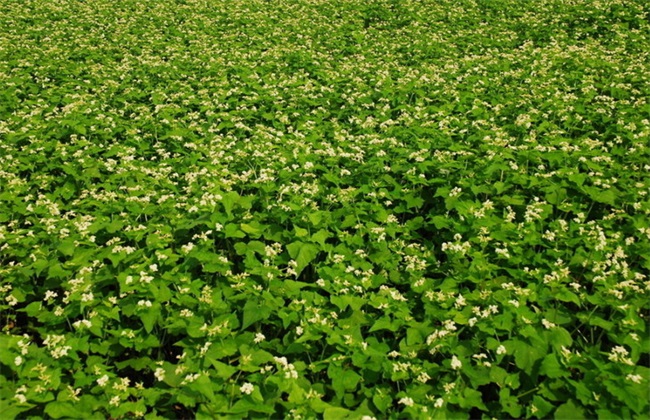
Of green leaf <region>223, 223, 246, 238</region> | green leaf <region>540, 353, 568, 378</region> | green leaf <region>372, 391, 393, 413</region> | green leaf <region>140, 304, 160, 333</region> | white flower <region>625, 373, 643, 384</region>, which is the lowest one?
green leaf <region>372, 391, 393, 413</region>

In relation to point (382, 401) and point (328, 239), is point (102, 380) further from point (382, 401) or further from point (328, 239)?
point (328, 239)

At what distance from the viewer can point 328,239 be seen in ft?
20.7

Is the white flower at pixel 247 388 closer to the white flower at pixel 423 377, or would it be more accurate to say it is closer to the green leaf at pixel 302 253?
the white flower at pixel 423 377

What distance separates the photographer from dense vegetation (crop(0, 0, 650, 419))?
4078 millimetres

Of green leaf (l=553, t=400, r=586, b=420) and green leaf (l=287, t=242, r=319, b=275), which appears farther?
green leaf (l=287, t=242, r=319, b=275)

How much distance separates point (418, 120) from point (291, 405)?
6.77 metres

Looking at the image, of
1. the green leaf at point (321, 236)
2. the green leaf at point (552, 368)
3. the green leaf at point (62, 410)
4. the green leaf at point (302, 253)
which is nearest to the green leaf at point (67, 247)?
the green leaf at point (62, 410)

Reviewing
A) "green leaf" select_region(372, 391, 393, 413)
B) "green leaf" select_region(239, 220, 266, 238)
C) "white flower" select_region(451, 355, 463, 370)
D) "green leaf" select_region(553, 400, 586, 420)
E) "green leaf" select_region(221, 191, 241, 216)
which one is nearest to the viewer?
"green leaf" select_region(553, 400, 586, 420)

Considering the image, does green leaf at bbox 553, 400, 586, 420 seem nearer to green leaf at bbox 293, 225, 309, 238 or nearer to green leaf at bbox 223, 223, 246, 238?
green leaf at bbox 293, 225, 309, 238

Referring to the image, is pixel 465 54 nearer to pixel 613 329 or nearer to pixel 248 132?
pixel 248 132

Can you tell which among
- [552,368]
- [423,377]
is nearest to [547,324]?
[552,368]

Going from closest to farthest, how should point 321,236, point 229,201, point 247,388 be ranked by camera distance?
1. point 247,388
2. point 321,236
3. point 229,201

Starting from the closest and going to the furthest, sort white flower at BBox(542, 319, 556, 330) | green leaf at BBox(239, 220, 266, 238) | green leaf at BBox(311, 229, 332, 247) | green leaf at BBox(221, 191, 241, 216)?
white flower at BBox(542, 319, 556, 330), green leaf at BBox(311, 229, 332, 247), green leaf at BBox(239, 220, 266, 238), green leaf at BBox(221, 191, 241, 216)

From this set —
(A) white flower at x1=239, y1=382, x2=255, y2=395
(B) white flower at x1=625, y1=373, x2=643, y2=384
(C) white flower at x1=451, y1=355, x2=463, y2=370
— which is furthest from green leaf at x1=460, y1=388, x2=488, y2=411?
(A) white flower at x1=239, y1=382, x2=255, y2=395
